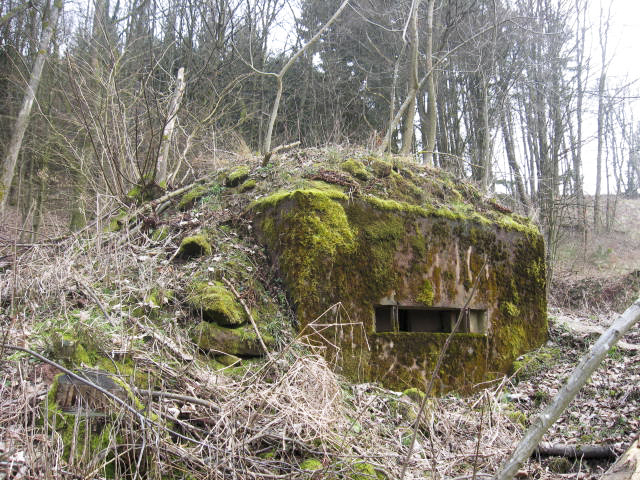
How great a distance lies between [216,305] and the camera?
3947mm

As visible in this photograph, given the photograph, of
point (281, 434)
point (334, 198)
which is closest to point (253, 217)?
point (334, 198)

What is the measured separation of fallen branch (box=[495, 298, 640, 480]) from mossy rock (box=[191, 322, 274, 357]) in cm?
238

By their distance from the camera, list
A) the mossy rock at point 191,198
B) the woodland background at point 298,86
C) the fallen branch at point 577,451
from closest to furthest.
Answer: the fallen branch at point 577,451 < the mossy rock at point 191,198 < the woodland background at point 298,86

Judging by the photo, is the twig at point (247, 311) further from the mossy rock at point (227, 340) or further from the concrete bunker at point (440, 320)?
the concrete bunker at point (440, 320)

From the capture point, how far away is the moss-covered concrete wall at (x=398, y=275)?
4.43 m

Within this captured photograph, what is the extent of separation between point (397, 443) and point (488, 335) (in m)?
2.50

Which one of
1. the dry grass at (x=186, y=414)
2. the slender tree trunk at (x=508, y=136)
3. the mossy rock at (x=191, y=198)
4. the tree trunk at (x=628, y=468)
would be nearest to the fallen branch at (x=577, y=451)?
the dry grass at (x=186, y=414)

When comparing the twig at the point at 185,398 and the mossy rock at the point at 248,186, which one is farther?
the mossy rock at the point at 248,186

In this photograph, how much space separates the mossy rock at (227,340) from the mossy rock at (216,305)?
0.20 feet

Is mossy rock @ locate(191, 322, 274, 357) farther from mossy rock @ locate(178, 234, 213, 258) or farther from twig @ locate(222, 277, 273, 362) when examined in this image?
mossy rock @ locate(178, 234, 213, 258)

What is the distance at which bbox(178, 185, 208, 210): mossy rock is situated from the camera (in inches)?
248

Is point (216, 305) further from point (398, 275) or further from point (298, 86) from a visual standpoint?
point (298, 86)

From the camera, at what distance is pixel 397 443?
10.8 ft

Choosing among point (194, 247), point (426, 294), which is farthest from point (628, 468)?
point (194, 247)
